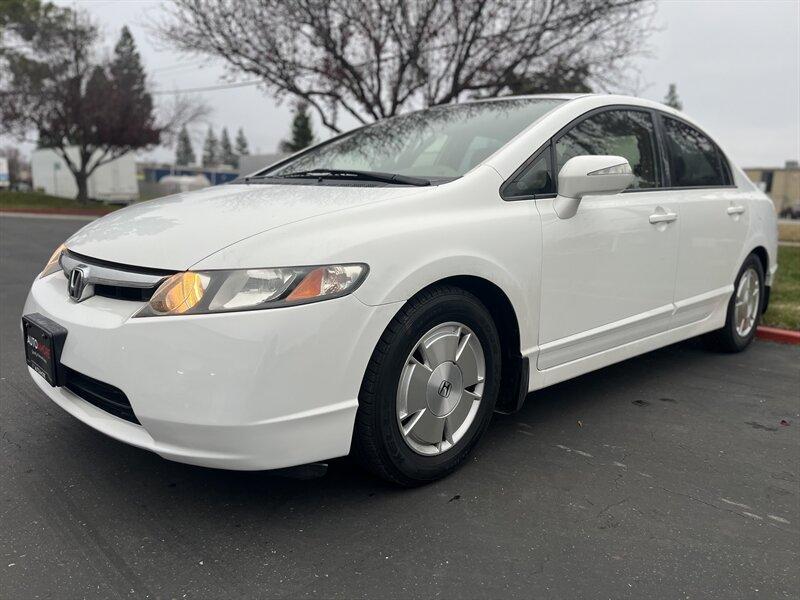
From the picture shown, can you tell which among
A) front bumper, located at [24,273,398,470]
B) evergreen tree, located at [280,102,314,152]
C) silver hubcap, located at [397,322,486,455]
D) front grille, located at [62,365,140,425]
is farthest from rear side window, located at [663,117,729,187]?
evergreen tree, located at [280,102,314,152]

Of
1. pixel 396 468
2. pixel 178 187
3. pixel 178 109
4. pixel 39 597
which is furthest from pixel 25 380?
pixel 178 187

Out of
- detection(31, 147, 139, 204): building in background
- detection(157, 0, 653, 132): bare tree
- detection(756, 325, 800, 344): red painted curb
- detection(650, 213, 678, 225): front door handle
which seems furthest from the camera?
detection(31, 147, 139, 204): building in background

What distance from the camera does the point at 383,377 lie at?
2.29m

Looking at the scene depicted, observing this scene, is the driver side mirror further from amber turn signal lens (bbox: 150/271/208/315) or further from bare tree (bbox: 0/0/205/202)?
bare tree (bbox: 0/0/205/202)

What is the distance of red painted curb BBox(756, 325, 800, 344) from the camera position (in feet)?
16.6

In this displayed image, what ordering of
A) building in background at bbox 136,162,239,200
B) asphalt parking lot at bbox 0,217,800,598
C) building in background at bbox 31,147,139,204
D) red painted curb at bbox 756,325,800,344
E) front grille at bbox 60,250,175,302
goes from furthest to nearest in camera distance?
building in background at bbox 136,162,239,200 < building in background at bbox 31,147,139,204 < red painted curb at bbox 756,325,800,344 < front grille at bbox 60,250,175,302 < asphalt parking lot at bbox 0,217,800,598

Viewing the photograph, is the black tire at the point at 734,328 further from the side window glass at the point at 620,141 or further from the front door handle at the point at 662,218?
the side window glass at the point at 620,141

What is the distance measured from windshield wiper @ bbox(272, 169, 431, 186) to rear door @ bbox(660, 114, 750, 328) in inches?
66.1

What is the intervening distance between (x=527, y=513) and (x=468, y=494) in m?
0.24

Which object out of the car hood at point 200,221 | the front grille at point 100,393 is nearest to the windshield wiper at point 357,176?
the car hood at point 200,221

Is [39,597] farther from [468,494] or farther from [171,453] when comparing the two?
[468,494]

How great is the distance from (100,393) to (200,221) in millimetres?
683

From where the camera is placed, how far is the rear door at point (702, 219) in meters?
3.74

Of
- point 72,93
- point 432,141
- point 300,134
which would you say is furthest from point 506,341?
point 300,134
